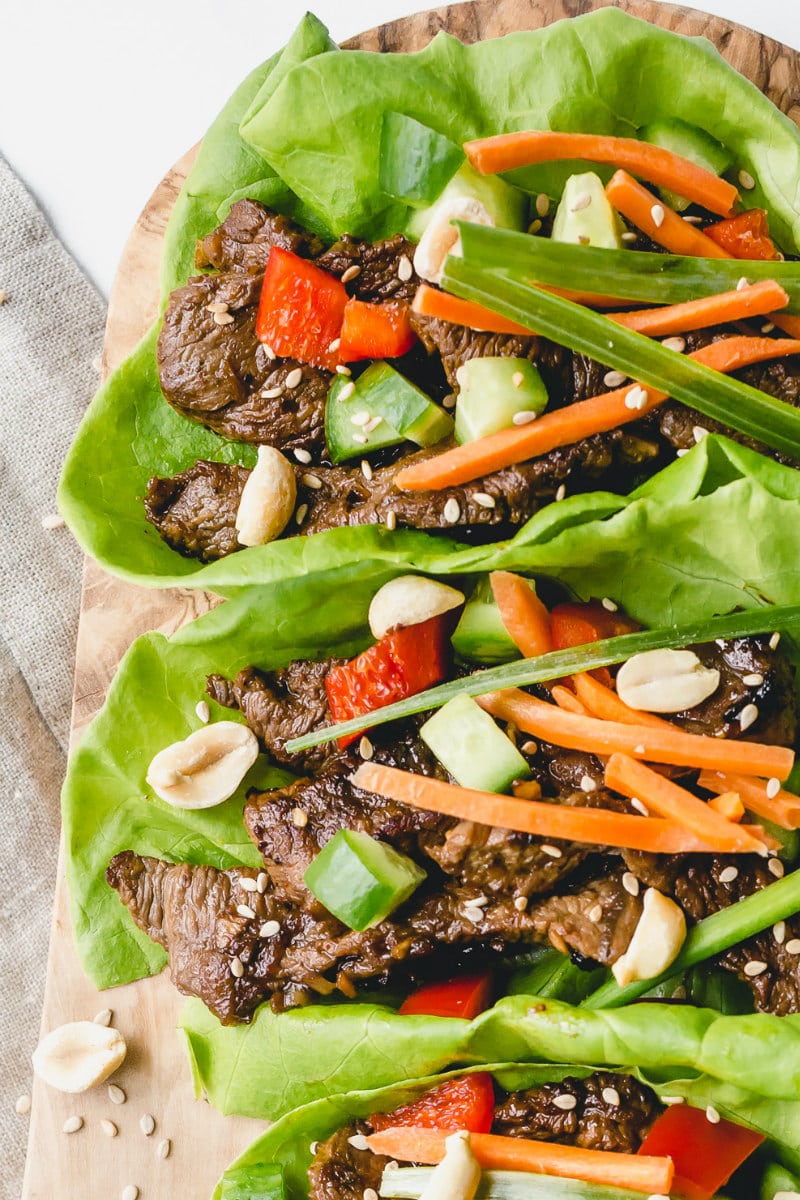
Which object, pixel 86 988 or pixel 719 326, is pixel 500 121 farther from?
pixel 86 988

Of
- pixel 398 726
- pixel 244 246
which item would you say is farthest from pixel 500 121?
pixel 398 726

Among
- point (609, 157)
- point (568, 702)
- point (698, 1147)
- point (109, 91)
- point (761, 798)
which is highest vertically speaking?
point (109, 91)

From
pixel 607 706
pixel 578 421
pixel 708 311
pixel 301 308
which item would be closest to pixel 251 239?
pixel 301 308

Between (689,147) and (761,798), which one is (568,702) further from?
(689,147)

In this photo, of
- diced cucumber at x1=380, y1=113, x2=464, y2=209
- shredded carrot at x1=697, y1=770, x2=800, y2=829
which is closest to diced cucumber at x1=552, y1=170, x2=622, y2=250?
diced cucumber at x1=380, y1=113, x2=464, y2=209

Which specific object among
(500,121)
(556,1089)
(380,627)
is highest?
(500,121)

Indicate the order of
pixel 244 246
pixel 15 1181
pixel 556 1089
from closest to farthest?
pixel 556 1089 < pixel 244 246 < pixel 15 1181
